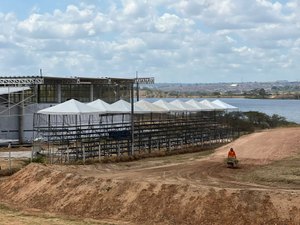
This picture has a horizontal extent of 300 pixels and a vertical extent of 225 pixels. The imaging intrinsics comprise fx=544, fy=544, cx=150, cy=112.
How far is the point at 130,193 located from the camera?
20.2 meters

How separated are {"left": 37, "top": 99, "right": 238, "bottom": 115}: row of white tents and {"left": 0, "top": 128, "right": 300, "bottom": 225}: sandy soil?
894 centimetres

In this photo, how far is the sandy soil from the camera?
57.9ft

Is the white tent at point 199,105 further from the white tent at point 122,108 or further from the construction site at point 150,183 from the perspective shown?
the construction site at point 150,183

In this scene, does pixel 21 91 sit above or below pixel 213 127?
above

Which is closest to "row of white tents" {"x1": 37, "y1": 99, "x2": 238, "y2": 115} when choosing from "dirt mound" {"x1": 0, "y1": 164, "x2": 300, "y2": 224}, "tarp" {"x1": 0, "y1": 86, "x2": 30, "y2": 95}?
"tarp" {"x1": 0, "y1": 86, "x2": 30, "y2": 95}

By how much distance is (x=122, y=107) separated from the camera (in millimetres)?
42844

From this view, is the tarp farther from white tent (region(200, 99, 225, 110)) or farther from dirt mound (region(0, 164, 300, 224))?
dirt mound (region(0, 164, 300, 224))

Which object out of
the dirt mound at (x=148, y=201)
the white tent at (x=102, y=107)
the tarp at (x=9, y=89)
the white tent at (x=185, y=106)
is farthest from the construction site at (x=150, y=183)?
the white tent at (x=185, y=106)

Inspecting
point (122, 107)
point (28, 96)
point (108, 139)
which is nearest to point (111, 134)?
point (108, 139)

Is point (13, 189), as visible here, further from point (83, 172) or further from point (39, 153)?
point (39, 153)

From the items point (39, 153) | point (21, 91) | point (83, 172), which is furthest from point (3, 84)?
point (83, 172)

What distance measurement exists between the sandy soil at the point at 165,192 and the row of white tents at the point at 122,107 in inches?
352

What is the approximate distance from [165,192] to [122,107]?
23.6m

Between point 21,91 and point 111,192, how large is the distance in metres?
25.2
